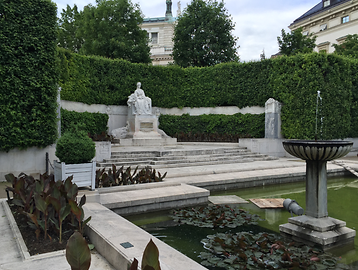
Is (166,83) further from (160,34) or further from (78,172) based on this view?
(160,34)

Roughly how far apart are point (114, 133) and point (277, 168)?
9.45m

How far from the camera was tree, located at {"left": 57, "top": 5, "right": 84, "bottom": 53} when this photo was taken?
91.9 ft

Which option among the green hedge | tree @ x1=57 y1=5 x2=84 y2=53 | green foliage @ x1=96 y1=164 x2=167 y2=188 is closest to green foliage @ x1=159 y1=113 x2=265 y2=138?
the green hedge

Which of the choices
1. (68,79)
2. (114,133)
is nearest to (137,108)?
(114,133)

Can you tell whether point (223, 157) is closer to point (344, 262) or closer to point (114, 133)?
point (114, 133)

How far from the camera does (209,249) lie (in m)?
3.69

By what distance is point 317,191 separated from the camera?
4359 millimetres

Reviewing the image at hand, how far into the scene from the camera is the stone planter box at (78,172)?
496cm

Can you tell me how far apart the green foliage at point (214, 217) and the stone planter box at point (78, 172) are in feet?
5.48

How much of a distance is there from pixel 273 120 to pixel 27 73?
12018mm

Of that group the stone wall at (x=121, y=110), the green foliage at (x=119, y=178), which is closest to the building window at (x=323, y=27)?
the stone wall at (x=121, y=110)

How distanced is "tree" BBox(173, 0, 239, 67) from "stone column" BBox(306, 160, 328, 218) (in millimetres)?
22297

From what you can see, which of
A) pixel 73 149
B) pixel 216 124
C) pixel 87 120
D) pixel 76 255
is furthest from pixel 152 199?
pixel 216 124

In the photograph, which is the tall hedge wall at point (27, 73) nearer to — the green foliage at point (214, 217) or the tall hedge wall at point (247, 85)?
the tall hedge wall at point (247, 85)
